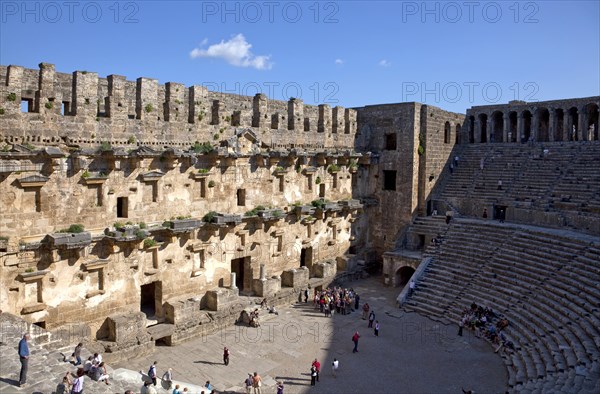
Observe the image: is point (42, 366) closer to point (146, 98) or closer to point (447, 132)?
point (146, 98)

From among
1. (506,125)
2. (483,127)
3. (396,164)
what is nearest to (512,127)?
(506,125)

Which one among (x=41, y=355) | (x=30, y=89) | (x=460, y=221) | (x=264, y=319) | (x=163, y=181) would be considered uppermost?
(x=30, y=89)

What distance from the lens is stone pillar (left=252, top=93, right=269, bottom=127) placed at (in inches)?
848

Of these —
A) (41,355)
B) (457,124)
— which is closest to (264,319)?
(41,355)

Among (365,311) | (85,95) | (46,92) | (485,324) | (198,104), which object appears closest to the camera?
(46,92)

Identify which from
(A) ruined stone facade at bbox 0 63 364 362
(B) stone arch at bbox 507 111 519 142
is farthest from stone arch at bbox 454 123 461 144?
(A) ruined stone facade at bbox 0 63 364 362

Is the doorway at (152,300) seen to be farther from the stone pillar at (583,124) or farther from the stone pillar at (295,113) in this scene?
the stone pillar at (583,124)

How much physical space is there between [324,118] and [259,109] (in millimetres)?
4380

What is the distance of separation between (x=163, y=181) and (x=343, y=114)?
37.7 feet

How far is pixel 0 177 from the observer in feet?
46.8

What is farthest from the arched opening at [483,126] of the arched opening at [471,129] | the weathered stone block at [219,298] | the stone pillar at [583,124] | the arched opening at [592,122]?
the weathered stone block at [219,298]

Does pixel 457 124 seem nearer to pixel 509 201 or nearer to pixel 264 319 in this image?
pixel 509 201

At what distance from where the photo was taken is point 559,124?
27.9 metres

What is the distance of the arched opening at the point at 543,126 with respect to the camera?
28.2 metres
